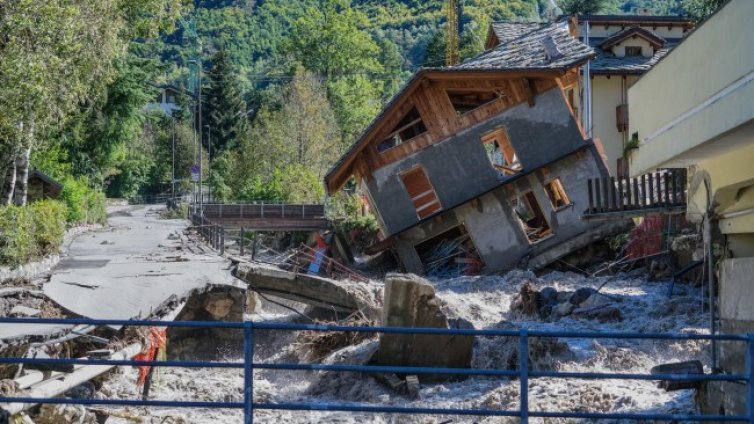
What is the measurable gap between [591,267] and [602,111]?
15.4 meters

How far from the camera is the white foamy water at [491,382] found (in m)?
13.1

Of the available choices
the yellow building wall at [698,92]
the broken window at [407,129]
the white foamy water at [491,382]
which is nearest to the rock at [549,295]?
the white foamy water at [491,382]

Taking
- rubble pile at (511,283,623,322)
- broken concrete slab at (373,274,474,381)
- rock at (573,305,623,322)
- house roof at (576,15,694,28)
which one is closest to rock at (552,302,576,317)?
rubble pile at (511,283,623,322)

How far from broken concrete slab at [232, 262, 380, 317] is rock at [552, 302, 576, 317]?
144 inches

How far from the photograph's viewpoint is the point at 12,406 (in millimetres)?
8961

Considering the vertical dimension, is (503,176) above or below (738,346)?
above

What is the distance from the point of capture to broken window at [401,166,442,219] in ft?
121

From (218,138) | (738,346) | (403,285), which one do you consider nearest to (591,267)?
(403,285)

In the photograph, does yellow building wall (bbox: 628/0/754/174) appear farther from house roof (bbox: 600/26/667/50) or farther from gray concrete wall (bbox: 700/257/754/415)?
house roof (bbox: 600/26/667/50)

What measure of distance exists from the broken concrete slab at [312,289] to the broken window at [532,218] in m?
13.6

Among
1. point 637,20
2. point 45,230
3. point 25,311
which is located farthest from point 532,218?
point 25,311

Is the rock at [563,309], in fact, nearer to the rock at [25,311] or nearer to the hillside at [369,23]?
the rock at [25,311]

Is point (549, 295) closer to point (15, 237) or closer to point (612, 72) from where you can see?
point (15, 237)

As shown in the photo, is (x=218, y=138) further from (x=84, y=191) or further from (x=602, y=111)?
(x=602, y=111)
